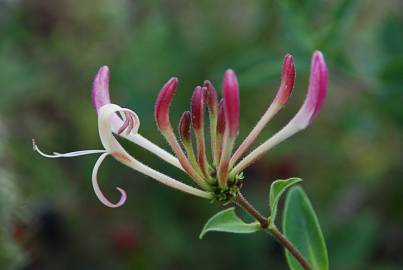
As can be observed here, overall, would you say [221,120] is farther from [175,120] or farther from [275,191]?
[175,120]

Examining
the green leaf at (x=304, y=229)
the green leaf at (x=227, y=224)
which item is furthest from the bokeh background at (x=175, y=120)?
the green leaf at (x=227, y=224)

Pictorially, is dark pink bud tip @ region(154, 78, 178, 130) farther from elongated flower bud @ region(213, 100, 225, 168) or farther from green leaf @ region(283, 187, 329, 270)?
green leaf @ region(283, 187, 329, 270)

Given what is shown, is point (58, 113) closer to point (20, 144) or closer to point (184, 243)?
point (20, 144)

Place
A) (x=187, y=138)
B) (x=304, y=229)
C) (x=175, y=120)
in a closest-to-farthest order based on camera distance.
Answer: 1. (x=187, y=138)
2. (x=304, y=229)
3. (x=175, y=120)

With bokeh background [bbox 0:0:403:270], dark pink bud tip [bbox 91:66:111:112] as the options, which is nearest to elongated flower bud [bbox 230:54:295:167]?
dark pink bud tip [bbox 91:66:111:112]

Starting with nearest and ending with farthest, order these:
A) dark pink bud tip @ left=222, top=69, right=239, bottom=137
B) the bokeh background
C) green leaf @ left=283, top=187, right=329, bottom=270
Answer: dark pink bud tip @ left=222, top=69, right=239, bottom=137, green leaf @ left=283, top=187, right=329, bottom=270, the bokeh background

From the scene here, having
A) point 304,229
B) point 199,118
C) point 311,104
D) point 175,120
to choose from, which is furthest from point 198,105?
point 175,120

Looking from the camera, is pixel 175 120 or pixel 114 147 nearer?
pixel 114 147
